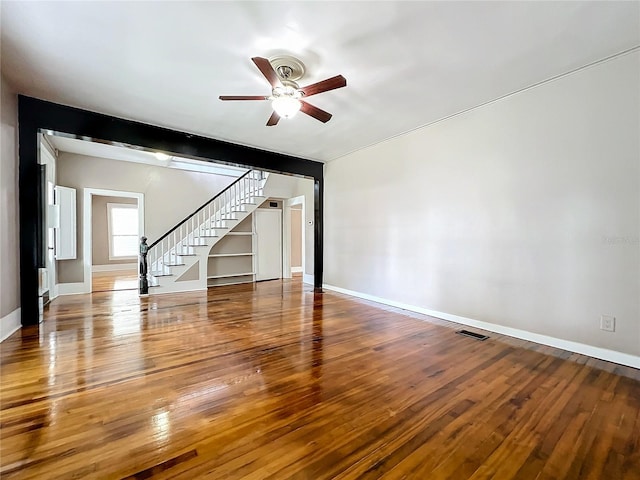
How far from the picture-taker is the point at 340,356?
2.77 meters

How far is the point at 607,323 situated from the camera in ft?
8.93

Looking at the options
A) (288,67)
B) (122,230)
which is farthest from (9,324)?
(122,230)

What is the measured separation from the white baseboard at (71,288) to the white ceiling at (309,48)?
3883 mm

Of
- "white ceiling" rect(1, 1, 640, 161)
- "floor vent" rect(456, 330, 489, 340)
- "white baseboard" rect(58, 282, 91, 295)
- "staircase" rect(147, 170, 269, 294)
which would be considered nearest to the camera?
"white ceiling" rect(1, 1, 640, 161)

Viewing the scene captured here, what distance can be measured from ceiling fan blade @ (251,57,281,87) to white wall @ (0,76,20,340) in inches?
117

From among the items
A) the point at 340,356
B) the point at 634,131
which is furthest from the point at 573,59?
the point at 340,356

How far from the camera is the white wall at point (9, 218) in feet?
10.2

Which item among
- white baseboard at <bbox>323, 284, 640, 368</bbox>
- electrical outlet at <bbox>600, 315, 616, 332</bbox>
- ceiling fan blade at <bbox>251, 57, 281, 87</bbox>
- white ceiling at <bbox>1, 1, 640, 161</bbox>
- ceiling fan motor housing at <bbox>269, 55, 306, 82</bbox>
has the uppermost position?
white ceiling at <bbox>1, 1, 640, 161</bbox>

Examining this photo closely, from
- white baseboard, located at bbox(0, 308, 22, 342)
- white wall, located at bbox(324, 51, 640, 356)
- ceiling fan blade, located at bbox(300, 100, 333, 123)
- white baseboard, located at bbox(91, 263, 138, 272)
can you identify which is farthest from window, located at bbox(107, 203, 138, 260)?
ceiling fan blade, located at bbox(300, 100, 333, 123)

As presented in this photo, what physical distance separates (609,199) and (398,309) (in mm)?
2811

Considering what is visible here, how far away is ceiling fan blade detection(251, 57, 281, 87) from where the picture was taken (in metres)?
2.25

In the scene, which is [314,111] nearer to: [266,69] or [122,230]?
[266,69]

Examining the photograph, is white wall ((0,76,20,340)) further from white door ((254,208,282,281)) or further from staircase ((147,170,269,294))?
white door ((254,208,282,281))

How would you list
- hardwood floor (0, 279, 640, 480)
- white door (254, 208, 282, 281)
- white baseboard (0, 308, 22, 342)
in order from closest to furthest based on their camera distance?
hardwood floor (0, 279, 640, 480), white baseboard (0, 308, 22, 342), white door (254, 208, 282, 281)
